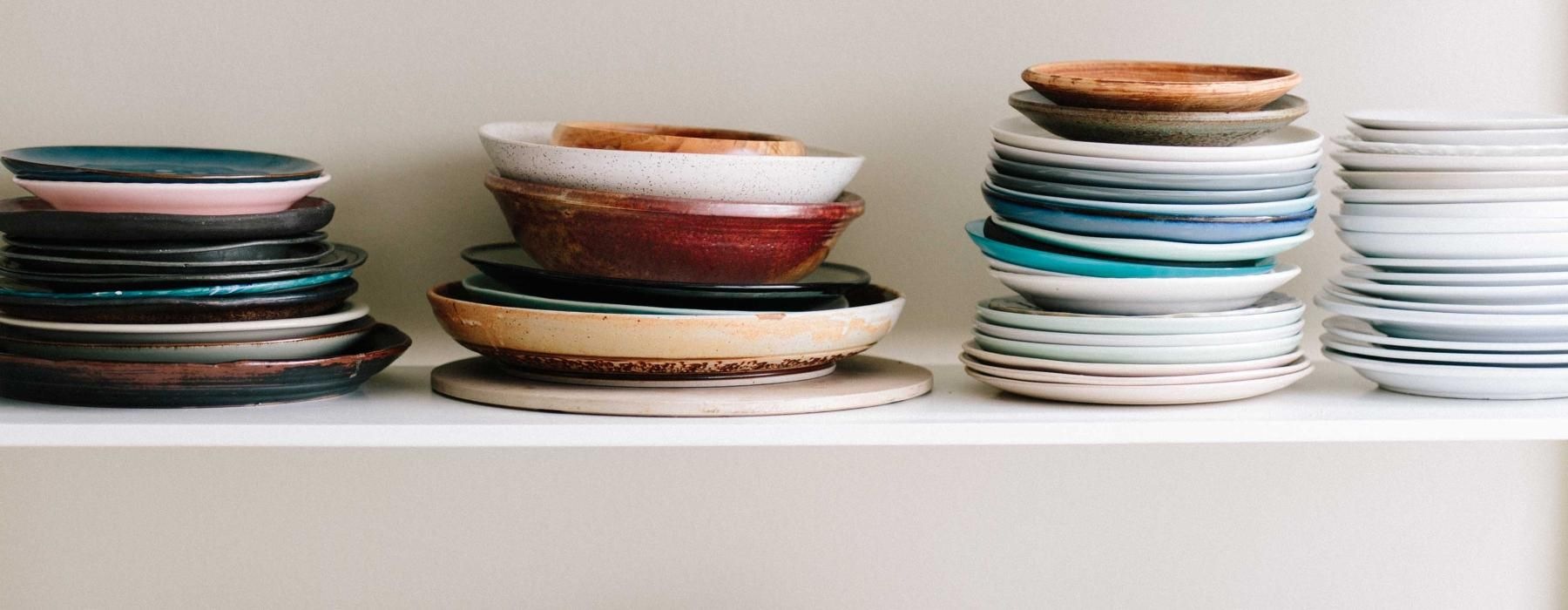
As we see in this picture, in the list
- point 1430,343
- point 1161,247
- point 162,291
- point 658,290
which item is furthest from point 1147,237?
point 162,291

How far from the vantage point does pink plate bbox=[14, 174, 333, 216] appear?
36.5 inches

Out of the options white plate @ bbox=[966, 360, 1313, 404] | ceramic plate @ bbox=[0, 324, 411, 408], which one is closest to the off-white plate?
white plate @ bbox=[966, 360, 1313, 404]

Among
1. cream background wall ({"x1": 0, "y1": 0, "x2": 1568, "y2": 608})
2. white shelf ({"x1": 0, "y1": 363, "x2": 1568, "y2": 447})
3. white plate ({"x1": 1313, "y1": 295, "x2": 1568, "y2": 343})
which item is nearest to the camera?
white shelf ({"x1": 0, "y1": 363, "x2": 1568, "y2": 447})

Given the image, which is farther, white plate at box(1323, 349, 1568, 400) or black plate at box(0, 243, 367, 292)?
white plate at box(1323, 349, 1568, 400)

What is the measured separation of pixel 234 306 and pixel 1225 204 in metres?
0.68

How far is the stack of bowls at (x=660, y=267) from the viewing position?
959 millimetres

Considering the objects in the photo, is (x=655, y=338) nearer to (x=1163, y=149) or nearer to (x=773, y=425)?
(x=773, y=425)

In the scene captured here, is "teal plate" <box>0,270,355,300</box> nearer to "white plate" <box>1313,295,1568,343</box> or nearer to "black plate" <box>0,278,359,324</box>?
"black plate" <box>0,278,359,324</box>

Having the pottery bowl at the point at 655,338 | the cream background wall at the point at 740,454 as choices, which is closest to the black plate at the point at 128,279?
the pottery bowl at the point at 655,338

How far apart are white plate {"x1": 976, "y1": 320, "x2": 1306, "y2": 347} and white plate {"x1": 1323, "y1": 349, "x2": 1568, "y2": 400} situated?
96 millimetres

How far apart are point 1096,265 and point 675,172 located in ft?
0.98

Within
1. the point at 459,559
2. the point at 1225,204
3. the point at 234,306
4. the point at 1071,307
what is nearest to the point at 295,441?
the point at 234,306

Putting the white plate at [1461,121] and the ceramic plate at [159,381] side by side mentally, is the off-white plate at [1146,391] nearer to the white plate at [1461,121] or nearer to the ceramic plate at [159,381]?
the white plate at [1461,121]

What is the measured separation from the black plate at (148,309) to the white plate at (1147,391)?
52 cm
